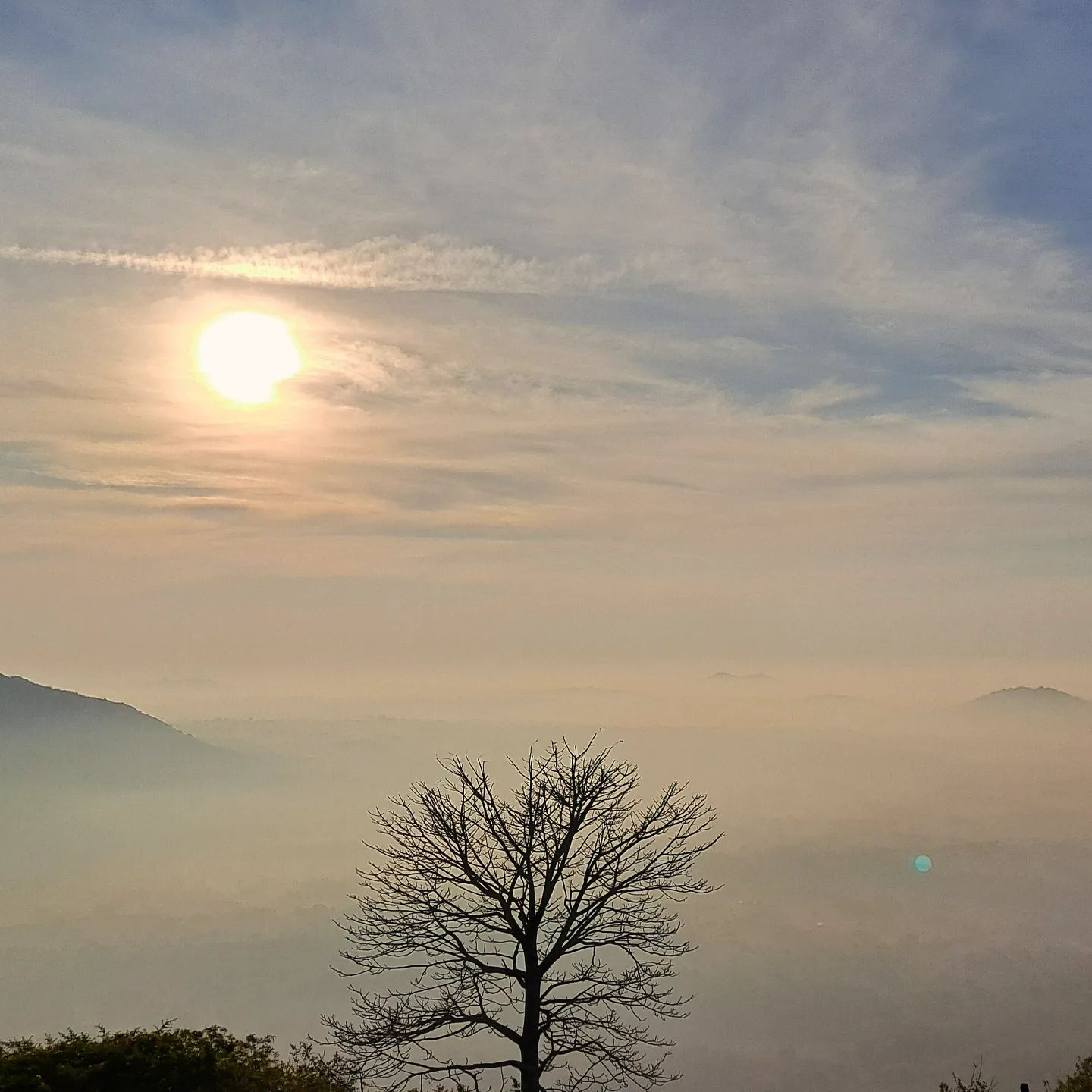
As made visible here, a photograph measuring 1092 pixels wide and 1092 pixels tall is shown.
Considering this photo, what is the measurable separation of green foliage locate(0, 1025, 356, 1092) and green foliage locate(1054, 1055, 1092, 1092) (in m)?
19.0

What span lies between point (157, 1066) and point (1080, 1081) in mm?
23546

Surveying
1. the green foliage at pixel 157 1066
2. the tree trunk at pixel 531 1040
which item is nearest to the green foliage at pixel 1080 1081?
the tree trunk at pixel 531 1040

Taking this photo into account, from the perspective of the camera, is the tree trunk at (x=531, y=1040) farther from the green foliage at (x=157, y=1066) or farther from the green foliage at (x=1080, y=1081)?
the green foliage at (x=1080, y=1081)

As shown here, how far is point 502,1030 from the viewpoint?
85.0ft

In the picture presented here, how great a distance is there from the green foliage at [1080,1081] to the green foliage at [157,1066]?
19.0m

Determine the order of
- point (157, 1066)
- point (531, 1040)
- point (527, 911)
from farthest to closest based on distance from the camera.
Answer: point (527, 911) → point (531, 1040) → point (157, 1066)

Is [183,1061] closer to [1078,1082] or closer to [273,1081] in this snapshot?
[273,1081]

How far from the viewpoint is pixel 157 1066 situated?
24047mm

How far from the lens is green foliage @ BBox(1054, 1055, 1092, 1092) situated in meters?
26.7

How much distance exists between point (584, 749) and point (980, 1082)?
1215cm

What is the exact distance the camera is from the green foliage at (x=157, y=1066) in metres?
23.2

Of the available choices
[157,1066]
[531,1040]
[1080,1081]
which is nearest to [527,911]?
[531,1040]

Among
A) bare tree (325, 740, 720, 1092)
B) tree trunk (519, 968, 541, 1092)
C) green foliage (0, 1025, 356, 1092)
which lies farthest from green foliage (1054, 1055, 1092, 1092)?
green foliage (0, 1025, 356, 1092)

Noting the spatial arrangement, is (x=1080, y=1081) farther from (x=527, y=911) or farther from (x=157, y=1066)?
(x=157, y=1066)
